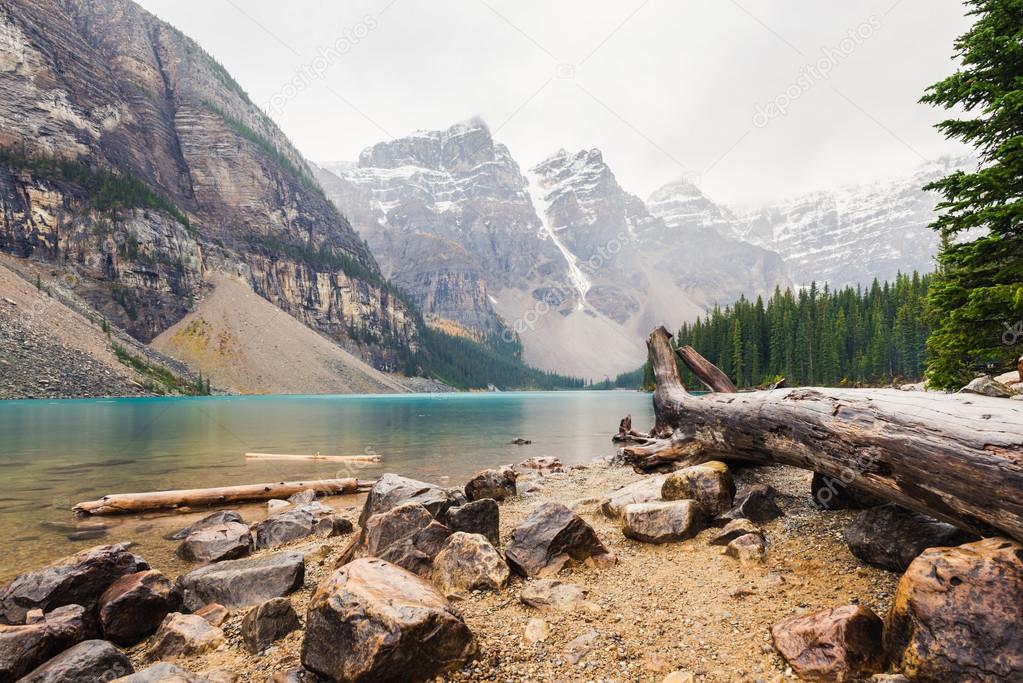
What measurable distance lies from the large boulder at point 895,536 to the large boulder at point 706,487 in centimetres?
227

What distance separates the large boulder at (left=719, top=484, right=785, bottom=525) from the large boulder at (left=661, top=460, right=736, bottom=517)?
0.68ft

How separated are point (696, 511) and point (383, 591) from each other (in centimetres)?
494

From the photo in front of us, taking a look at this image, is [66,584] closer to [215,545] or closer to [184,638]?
[184,638]

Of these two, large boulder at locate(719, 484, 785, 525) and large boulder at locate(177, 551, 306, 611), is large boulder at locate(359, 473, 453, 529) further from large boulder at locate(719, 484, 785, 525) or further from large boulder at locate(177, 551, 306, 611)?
large boulder at locate(719, 484, 785, 525)

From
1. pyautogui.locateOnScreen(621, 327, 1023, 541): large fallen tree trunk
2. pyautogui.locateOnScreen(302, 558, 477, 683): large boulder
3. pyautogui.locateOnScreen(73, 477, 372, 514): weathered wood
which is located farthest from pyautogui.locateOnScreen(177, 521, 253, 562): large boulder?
pyautogui.locateOnScreen(621, 327, 1023, 541): large fallen tree trunk

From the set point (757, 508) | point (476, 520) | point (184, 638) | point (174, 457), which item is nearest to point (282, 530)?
point (184, 638)

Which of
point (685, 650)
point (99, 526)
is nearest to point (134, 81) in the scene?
point (99, 526)

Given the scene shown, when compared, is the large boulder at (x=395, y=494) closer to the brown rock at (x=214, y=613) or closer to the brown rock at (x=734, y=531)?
the brown rock at (x=214, y=613)

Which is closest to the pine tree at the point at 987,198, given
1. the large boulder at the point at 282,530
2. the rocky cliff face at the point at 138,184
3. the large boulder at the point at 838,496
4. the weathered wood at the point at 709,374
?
the weathered wood at the point at 709,374

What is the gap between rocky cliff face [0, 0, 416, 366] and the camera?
399 ft

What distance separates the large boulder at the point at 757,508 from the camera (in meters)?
7.41

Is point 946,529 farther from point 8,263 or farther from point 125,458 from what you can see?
point 8,263

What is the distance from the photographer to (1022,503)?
3760mm

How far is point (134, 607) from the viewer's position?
6398 mm
